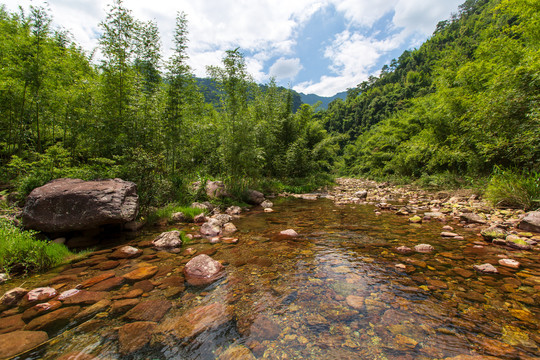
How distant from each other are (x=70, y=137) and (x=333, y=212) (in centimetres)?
1109

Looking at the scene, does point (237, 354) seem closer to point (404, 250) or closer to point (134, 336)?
point (134, 336)

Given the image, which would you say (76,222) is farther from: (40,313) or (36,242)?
(40,313)

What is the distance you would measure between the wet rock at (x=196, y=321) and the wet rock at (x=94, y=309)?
103 centimetres

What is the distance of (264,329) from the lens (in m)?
2.41

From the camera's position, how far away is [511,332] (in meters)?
2.16

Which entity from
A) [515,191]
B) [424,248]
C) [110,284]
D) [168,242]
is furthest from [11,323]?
[515,191]

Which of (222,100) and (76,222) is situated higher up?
(222,100)

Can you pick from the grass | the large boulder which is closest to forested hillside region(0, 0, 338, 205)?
the grass

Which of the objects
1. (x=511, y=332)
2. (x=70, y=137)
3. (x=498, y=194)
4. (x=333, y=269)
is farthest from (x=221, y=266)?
(x=498, y=194)

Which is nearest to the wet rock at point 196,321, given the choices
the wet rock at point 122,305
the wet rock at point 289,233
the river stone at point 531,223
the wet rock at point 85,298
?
the wet rock at point 122,305

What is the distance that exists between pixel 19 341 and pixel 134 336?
1.18m

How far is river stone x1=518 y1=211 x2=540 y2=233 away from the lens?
15.6 feet

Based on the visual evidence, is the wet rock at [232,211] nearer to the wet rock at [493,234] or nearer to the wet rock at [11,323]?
the wet rock at [11,323]

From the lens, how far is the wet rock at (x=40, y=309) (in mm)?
2594
